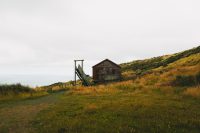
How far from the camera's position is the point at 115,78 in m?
52.1

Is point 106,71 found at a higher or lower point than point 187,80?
higher

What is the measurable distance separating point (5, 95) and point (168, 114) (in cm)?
1968

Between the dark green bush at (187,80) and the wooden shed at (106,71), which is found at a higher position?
the wooden shed at (106,71)

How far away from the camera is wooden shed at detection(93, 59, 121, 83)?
170 ft

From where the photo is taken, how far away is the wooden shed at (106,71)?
170 ft

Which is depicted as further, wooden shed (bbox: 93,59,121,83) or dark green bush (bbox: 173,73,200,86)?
wooden shed (bbox: 93,59,121,83)

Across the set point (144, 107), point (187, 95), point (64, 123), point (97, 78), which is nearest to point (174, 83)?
point (187, 95)

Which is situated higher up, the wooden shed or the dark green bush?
the wooden shed

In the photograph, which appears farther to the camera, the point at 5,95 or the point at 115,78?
the point at 115,78

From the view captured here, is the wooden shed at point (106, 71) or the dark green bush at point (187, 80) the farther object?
the wooden shed at point (106, 71)

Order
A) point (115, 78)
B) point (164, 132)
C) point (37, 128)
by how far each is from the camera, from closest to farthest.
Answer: point (164, 132) < point (37, 128) < point (115, 78)

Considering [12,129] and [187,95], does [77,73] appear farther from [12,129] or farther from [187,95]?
[12,129]

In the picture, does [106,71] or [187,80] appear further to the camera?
[106,71]

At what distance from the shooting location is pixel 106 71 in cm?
5178
